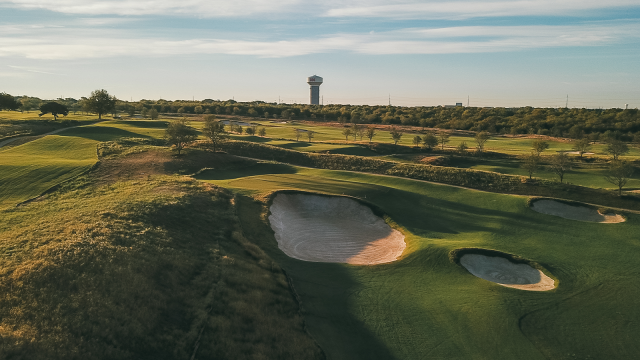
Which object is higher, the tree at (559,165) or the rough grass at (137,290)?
the tree at (559,165)

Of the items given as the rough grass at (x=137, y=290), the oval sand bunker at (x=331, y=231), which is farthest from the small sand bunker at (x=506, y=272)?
the rough grass at (x=137, y=290)

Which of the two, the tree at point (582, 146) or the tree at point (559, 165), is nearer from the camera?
the tree at point (559, 165)

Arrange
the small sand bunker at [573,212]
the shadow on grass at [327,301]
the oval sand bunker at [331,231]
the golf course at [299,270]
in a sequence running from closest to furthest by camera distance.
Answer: the golf course at [299,270] → the shadow on grass at [327,301] → the oval sand bunker at [331,231] → the small sand bunker at [573,212]

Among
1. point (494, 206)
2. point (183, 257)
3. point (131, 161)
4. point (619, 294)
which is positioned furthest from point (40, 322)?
point (494, 206)

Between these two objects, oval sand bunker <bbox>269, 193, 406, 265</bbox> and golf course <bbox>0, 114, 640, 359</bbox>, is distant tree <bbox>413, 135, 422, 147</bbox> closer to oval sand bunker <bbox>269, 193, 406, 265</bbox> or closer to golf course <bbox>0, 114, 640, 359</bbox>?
golf course <bbox>0, 114, 640, 359</bbox>

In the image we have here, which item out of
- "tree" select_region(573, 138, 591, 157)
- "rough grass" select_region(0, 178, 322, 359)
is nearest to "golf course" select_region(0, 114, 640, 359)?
"rough grass" select_region(0, 178, 322, 359)

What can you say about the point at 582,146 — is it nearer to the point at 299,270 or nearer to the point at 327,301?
the point at 299,270

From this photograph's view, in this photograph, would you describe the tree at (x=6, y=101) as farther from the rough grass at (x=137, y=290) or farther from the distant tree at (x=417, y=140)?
the distant tree at (x=417, y=140)

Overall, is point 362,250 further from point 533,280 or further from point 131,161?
point 131,161
